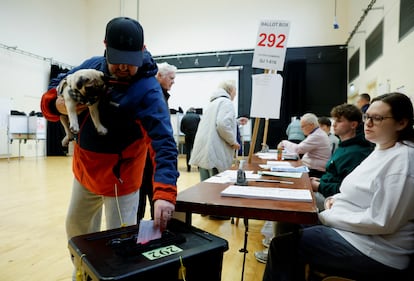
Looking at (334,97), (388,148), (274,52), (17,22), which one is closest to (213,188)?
(388,148)

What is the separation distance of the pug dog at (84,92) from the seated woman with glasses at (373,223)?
2.99ft

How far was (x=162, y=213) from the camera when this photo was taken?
100 centimetres

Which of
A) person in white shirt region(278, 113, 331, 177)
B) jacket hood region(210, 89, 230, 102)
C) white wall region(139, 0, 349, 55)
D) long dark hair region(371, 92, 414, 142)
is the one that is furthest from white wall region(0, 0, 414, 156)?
long dark hair region(371, 92, 414, 142)

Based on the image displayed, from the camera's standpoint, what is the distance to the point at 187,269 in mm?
848

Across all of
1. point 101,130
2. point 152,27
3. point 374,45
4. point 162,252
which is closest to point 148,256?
point 162,252

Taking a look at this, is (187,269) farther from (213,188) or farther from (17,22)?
(17,22)

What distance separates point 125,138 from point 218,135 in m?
1.72

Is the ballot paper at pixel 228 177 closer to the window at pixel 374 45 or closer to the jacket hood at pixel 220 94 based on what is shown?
the jacket hood at pixel 220 94

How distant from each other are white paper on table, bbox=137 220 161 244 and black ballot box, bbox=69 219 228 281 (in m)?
0.02

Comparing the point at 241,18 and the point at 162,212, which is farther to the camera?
the point at 241,18

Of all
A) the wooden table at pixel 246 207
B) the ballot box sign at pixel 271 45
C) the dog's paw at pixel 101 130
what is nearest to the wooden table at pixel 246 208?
the wooden table at pixel 246 207

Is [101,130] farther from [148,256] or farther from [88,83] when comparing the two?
[148,256]

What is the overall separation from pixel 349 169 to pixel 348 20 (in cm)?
774

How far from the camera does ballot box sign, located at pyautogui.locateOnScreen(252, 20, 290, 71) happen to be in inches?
85.5
